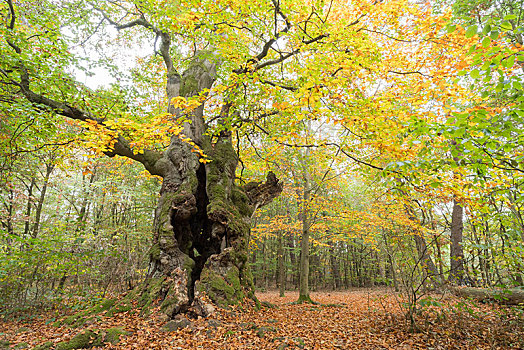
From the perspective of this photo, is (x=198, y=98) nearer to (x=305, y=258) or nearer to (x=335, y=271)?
(x=305, y=258)

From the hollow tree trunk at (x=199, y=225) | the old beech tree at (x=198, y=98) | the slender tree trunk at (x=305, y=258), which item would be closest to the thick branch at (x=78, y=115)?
the old beech tree at (x=198, y=98)

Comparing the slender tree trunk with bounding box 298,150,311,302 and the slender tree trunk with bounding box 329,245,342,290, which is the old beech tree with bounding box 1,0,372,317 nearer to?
the slender tree trunk with bounding box 298,150,311,302

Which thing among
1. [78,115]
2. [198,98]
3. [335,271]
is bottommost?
[335,271]

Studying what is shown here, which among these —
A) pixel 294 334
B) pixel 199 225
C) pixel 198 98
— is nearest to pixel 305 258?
pixel 199 225

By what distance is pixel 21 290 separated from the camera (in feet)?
21.4

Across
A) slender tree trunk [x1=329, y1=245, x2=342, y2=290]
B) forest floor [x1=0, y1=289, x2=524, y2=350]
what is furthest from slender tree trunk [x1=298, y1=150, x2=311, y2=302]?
A: slender tree trunk [x1=329, y1=245, x2=342, y2=290]

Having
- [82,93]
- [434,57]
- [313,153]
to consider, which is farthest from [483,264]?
[82,93]

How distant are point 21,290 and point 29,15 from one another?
Answer: 22.8 feet

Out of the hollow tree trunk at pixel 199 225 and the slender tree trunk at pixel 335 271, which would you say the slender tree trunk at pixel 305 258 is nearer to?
the hollow tree trunk at pixel 199 225

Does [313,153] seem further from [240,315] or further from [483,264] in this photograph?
[240,315]

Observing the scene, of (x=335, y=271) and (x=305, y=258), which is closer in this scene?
(x=305, y=258)

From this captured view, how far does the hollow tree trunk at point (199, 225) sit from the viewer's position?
5.08m

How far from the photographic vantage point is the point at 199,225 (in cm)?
671

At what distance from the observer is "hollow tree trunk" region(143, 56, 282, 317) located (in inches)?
200
